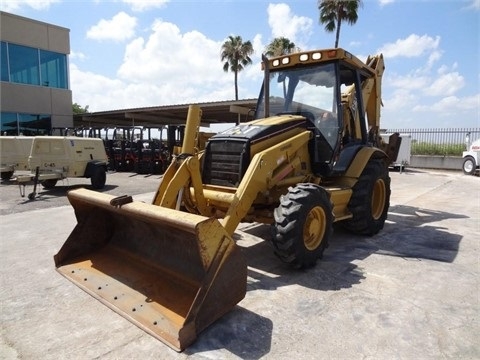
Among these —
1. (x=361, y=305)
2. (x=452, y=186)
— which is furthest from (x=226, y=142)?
(x=452, y=186)

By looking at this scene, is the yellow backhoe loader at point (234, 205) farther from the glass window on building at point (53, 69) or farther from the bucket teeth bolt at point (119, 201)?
the glass window on building at point (53, 69)

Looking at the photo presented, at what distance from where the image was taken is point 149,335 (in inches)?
116

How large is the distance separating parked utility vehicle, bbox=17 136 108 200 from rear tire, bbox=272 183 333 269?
9131 mm

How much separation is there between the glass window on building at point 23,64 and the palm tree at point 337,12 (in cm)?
1712

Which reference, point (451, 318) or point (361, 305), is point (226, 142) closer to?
point (361, 305)

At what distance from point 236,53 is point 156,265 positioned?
33.0 meters

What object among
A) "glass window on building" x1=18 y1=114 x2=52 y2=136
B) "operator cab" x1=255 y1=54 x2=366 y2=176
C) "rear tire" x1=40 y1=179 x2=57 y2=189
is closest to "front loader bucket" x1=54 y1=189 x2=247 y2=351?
"operator cab" x1=255 y1=54 x2=366 y2=176

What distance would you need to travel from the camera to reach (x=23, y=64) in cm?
2058

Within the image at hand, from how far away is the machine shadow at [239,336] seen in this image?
108 inches

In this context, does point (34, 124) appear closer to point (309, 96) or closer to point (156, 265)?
point (309, 96)

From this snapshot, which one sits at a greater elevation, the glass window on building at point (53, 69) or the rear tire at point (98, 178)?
the glass window on building at point (53, 69)

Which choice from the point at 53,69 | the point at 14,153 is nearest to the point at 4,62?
the point at 53,69

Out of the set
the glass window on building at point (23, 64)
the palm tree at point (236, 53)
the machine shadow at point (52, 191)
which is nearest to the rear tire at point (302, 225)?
the machine shadow at point (52, 191)

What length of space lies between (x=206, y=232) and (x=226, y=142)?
204 centimetres
